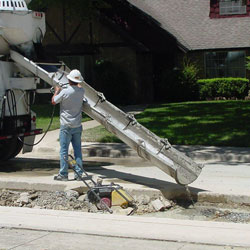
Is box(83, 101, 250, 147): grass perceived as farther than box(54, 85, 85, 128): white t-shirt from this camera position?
Yes

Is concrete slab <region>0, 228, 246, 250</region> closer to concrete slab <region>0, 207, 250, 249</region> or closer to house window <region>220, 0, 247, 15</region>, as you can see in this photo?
concrete slab <region>0, 207, 250, 249</region>

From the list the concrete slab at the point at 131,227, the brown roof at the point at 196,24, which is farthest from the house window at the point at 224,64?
the concrete slab at the point at 131,227

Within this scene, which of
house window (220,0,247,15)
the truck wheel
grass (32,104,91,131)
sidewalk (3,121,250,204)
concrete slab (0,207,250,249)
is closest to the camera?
concrete slab (0,207,250,249)

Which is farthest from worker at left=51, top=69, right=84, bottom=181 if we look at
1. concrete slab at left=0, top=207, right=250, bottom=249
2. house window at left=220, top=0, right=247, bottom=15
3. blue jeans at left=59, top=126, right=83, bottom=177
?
house window at left=220, top=0, right=247, bottom=15

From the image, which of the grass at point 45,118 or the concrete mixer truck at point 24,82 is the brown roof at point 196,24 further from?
the concrete mixer truck at point 24,82

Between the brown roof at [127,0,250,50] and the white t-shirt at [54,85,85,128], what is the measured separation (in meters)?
18.2

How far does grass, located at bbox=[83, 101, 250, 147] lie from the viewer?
14820mm

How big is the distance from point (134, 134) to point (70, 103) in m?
1.23

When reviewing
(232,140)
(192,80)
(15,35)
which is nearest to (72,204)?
(15,35)

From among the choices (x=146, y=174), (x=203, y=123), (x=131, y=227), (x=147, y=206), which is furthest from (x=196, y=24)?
(x=131, y=227)

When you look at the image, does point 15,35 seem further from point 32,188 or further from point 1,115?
point 32,188

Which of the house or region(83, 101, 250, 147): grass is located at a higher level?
the house

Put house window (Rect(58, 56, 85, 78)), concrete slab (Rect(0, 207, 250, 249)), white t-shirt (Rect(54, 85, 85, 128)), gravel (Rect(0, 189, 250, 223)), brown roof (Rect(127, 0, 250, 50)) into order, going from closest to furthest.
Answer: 1. concrete slab (Rect(0, 207, 250, 249))
2. gravel (Rect(0, 189, 250, 223))
3. white t-shirt (Rect(54, 85, 85, 128))
4. house window (Rect(58, 56, 85, 78))
5. brown roof (Rect(127, 0, 250, 50))

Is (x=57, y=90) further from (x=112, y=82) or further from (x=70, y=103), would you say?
(x=112, y=82)
